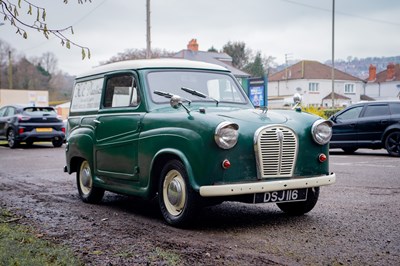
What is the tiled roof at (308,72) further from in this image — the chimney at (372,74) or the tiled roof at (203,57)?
the tiled roof at (203,57)

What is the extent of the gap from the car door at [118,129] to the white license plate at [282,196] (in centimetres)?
169

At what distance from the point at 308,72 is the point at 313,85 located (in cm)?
224

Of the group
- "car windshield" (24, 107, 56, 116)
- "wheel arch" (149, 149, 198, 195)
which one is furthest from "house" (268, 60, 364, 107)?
"wheel arch" (149, 149, 198, 195)

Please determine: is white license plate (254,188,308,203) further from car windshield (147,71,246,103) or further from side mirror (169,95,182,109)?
car windshield (147,71,246,103)

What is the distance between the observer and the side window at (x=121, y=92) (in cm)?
720

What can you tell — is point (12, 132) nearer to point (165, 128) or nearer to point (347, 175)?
point (347, 175)

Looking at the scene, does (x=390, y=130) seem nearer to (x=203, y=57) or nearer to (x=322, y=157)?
(x=322, y=157)

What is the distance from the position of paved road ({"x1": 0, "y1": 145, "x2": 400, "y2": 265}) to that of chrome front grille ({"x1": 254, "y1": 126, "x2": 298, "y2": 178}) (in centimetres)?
64

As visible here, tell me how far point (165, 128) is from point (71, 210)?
2.13 metres

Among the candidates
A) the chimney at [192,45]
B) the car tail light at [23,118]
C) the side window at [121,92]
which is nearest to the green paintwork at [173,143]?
the side window at [121,92]

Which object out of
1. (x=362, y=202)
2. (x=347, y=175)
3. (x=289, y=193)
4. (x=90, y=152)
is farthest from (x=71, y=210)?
(x=347, y=175)

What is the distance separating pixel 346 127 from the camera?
17.4m

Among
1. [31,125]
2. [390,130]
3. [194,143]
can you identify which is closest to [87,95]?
[194,143]

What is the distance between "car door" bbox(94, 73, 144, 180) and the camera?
271 inches
